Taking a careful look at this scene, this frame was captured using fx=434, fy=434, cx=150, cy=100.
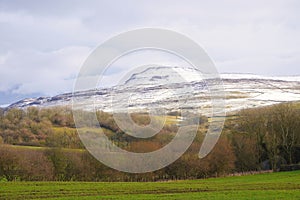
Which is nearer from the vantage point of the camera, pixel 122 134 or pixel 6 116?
pixel 122 134

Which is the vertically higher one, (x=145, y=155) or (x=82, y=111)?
(x=82, y=111)

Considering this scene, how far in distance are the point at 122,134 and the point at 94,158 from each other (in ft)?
30.1

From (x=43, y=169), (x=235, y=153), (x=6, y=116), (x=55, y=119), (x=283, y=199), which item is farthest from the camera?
(x=55, y=119)

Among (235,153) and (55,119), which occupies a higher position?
(55,119)

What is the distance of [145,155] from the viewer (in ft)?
269

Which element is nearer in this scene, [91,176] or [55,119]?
[91,176]

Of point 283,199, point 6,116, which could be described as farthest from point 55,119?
point 283,199

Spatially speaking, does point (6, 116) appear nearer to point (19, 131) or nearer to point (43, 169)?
point (19, 131)

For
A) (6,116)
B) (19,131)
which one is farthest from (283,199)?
(6,116)

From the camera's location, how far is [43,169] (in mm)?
74312

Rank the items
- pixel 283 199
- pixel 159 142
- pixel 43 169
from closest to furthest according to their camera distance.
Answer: pixel 283 199
pixel 43 169
pixel 159 142

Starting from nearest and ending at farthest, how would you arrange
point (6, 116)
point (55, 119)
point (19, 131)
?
point (19, 131) < point (6, 116) < point (55, 119)

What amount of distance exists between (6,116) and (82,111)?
5142cm

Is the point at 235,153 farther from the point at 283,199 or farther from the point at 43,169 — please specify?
the point at 283,199
